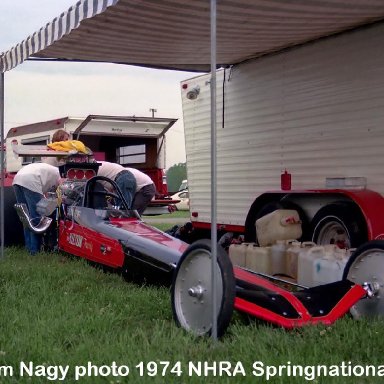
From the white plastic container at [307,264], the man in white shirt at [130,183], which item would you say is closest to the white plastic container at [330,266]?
the white plastic container at [307,264]

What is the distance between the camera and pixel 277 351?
353 centimetres

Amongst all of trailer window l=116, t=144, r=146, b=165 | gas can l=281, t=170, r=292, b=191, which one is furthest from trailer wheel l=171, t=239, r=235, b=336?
trailer window l=116, t=144, r=146, b=165

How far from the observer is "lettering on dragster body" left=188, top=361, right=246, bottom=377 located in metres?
3.26

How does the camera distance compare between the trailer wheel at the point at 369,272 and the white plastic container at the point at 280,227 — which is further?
the white plastic container at the point at 280,227

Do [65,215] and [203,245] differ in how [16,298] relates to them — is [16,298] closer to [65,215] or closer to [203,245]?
[203,245]

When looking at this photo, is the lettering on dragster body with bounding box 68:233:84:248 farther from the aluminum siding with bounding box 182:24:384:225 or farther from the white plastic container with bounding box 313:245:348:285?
the white plastic container with bounding box 313:245:348:285

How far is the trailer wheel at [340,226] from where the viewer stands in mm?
6109

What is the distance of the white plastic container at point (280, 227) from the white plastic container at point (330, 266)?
1273 millimetres

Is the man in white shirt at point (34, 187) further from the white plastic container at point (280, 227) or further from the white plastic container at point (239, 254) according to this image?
the white plastic container at point (280, 227)

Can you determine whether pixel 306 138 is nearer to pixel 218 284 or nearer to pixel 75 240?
pixel 75 240

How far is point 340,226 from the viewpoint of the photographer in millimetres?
6520

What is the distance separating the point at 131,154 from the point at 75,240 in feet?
31.3

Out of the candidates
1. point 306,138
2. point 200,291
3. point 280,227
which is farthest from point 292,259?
point 200,291

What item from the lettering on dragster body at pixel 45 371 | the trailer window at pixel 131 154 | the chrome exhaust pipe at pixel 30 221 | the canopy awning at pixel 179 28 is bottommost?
the lettering on dragster body at pixel 45 371
